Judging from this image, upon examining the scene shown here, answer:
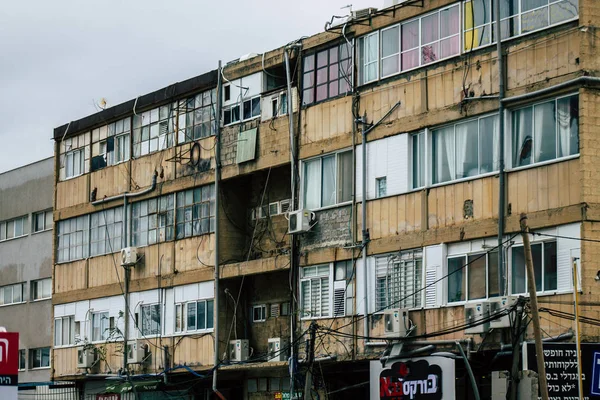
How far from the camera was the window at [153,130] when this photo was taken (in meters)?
38.5

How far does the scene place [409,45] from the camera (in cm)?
3055

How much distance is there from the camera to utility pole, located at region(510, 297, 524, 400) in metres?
24.1

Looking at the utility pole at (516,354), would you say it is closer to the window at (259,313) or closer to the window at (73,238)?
the window at (259,313)

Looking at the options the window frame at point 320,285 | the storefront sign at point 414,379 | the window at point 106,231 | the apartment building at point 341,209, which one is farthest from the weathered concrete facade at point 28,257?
the storefront sign at point 414,379

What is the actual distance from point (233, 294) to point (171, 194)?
12.5ft

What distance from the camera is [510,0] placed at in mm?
28031

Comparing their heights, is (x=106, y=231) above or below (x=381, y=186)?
below

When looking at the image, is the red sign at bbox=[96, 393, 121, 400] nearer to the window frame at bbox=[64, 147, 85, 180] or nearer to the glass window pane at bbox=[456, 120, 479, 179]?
the window frame at bbox=[64, 147, 85, 180]

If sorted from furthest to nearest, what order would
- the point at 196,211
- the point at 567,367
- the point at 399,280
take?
the point at 196,211, the point at 399,280, the point at 567,367

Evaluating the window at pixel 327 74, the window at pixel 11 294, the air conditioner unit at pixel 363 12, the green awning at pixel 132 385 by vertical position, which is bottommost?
the green awning at pixel 132 385

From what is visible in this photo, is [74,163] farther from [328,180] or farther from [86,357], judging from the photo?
[328,180]

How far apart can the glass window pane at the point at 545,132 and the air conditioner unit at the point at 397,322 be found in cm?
480

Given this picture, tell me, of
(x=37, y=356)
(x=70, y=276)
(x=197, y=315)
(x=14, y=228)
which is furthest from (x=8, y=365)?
(x=14, y=228)

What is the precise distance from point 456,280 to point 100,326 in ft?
51.0
